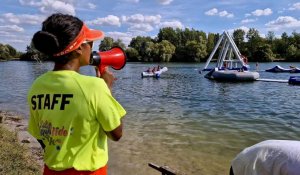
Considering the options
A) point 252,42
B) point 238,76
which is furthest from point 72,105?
point 252,42

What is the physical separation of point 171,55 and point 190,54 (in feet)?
25.0

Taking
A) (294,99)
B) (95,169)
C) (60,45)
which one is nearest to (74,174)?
(95,169)

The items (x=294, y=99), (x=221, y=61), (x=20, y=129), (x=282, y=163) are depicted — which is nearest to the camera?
(x=282, y=163)

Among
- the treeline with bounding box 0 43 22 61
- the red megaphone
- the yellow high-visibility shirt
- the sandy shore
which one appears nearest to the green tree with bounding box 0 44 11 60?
the treeline with bounding box 0 43 22 61

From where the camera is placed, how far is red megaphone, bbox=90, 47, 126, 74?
334 cm

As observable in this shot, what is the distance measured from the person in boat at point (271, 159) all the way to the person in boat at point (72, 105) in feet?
4.24

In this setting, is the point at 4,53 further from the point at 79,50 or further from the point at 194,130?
the point at 79,50

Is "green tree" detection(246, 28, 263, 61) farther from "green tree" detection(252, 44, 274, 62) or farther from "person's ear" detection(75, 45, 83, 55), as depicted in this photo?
"person's ear" detection(75, 45, 83, 55)

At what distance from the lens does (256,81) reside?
44.5m

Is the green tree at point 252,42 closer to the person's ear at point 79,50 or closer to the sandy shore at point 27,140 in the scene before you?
the sandy shore at point 27,140

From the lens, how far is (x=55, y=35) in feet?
8.89

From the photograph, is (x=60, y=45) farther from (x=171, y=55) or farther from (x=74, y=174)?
(x=171, y=55)

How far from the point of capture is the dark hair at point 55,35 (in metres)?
2.70

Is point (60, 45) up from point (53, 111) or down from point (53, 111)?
→ up
